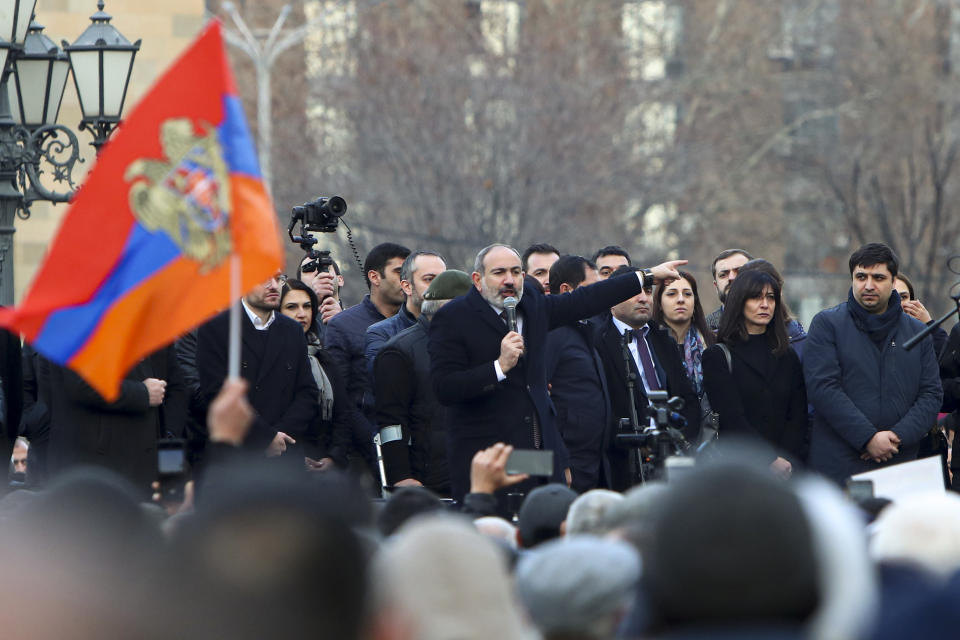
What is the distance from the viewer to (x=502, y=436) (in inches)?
363

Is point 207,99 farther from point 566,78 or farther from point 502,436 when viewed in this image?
point 566,78

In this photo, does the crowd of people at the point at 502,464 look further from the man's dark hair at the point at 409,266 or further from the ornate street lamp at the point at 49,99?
the ornate street lamp at the point at 49,99

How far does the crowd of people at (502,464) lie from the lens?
3.44 meters

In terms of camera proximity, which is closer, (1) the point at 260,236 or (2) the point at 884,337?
(1) the point at 260,236

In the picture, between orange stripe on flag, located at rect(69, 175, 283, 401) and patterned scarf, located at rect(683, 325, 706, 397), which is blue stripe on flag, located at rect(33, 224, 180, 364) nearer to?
orange stripe on flag, located at rect(69, 175, 283, 401)

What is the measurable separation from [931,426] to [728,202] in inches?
1144

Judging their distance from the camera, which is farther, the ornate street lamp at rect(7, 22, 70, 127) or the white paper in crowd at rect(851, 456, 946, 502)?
the ornate street lamp at rect(7, 22, 70, 127)

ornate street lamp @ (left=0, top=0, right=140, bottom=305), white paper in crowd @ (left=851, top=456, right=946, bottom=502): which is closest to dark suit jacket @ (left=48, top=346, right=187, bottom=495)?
ornate street lamp @ (left=0, top=0, right=140, bottom=305)

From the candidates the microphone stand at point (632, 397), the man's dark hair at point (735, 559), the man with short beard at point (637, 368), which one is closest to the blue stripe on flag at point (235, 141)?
the man's dark hair at point (735, 559)

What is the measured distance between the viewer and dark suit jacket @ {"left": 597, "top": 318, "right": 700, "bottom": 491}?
10742 mm

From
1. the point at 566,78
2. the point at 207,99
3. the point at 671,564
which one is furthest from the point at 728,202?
the point at 671,564

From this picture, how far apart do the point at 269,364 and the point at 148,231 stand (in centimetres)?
329

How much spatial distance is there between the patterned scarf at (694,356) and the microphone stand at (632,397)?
1.65 ft

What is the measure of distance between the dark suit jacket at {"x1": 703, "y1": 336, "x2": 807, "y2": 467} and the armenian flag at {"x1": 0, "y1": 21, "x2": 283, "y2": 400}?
4544mm
